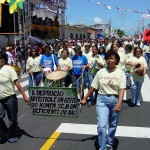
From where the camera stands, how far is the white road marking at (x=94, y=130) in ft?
21.7

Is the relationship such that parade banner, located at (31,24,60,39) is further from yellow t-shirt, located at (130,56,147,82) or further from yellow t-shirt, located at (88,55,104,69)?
yellow t-shirt, located at (130,56,147,82)

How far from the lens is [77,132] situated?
22.2 ft

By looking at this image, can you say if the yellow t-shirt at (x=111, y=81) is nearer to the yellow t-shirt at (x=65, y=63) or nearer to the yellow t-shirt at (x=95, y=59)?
the yellow t-shirt at (x=65, y=63)

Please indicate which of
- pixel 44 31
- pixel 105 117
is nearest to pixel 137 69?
pixel 105 117

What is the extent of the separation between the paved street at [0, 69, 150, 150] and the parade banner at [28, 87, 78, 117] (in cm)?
56

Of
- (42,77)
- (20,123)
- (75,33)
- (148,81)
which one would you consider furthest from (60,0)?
(20,123)

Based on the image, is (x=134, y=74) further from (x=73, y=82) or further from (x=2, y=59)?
(x=2, y=59)

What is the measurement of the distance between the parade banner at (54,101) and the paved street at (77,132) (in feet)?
1.84

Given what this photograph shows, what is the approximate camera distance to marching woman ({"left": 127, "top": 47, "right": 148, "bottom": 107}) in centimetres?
881

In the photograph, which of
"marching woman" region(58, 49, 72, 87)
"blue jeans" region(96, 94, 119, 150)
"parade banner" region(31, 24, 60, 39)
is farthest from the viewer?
"parade banner" region(31, 24, 60, 39)

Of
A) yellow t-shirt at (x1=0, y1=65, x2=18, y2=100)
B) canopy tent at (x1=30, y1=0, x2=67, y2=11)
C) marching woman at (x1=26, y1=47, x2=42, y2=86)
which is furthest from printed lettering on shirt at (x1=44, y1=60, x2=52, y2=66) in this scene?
canopy tent at (x1=30, y1=0, x2=67, y2=11)

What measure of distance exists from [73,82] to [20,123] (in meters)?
2.29

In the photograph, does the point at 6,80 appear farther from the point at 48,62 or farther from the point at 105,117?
the point at 48,62

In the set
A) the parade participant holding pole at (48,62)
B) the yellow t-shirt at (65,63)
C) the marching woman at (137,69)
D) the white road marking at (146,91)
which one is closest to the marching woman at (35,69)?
the parade participant holding pole at (48,62)
